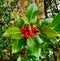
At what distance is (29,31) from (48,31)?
0.32 ft

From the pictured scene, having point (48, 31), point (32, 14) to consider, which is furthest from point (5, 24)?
point (48, 31)

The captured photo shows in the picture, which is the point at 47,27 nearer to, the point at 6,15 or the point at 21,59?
the point at 21,59

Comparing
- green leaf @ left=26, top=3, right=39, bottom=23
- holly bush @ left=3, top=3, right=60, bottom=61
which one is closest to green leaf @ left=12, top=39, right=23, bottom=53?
holly bush @ left=3, top=3, right=60, bottom=61

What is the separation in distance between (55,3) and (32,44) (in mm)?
1304

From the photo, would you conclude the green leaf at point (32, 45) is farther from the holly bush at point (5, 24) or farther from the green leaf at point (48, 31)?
the holly bush at point (5, 24)

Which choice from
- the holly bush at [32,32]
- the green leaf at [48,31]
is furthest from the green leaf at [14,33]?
the green leaf at [48,31]

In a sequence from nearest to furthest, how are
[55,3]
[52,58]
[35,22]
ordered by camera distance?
1. [35,22]
2. [52,58]
3. [55,3]

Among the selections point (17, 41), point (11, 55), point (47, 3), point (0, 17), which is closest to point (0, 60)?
point (11, 55)

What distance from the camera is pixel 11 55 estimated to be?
2031 mm

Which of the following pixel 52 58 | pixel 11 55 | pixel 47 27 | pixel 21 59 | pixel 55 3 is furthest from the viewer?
pixel 55 3

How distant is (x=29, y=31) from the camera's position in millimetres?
1150

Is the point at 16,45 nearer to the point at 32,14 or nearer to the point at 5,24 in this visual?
the point at 32,14

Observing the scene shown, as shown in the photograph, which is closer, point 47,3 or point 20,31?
point 20,31

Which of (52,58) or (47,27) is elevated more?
(47,27)
